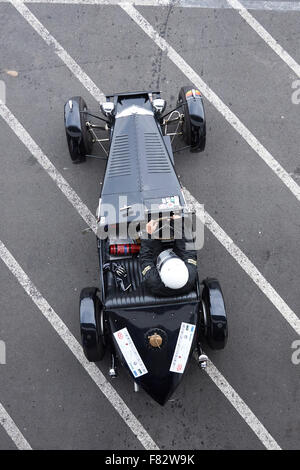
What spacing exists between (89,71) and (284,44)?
120 inches

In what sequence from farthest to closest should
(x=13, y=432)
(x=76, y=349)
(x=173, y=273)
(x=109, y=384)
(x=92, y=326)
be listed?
(x=76, y=349), (x=109, y=384), (x=13, y=432), (x=92, y=326), (x=173, y=273)

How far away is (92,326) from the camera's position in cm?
435

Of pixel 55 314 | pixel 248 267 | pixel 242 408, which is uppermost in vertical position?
pixel 248 267

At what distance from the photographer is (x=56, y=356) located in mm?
5012

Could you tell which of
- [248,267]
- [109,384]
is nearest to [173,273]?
[248,267]

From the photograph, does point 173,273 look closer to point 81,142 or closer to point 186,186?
point 186,186

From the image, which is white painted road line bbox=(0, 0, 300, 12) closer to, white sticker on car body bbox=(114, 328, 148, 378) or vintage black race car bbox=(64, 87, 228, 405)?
vintage black race car bbox=(64, 87, 228, 405)

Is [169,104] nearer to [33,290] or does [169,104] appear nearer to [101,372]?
[33,290]

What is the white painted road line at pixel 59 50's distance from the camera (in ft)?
19.7

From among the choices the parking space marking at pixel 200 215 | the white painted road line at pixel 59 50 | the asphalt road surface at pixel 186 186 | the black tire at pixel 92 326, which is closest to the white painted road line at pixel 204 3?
the asphalt road surface at pixel 186 186

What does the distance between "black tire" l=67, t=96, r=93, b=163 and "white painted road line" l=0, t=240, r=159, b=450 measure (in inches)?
61.4

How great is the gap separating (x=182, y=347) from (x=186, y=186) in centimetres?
239

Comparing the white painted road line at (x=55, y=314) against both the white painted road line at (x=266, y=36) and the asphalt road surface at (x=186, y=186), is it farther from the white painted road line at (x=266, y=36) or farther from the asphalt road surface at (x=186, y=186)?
the white painted road line at (x=266, y=36)

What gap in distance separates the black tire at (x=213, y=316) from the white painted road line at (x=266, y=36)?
3773mm
